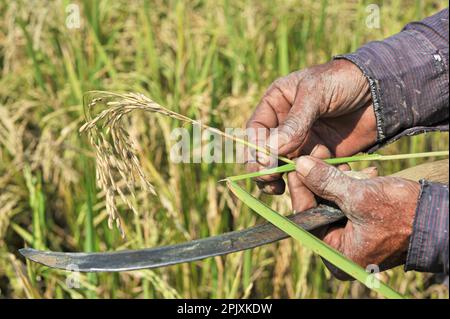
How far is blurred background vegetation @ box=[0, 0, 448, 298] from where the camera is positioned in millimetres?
1665

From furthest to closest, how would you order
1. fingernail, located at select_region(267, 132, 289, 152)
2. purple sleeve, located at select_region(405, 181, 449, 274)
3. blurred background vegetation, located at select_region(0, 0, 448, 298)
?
blurred background vegetation, located at select_region(0, 0, 448, 298), fingernail, located at select_region(267, 132, 289, 152), purple sleeve, located at select_region(405, 181, 449, 274)

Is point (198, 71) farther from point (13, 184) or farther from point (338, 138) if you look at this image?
point (338, 138)

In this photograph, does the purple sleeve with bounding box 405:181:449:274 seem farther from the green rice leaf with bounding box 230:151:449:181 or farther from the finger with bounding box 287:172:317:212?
the finger with bounding box 287:172:317:212

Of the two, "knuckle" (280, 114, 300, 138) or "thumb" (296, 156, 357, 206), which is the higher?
"knuckle" (280, 114, 300, 138)

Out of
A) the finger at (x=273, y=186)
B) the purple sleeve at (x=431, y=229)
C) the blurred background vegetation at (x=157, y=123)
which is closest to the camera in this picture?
the purple sleeve at (x=431, y=229)

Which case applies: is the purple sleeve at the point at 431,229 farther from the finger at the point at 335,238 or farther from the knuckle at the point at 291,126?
the knuckle at the point at 291,126

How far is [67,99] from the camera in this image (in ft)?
6.64

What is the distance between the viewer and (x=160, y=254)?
92 cm

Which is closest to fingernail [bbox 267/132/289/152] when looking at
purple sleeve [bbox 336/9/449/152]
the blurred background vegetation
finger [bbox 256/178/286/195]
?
finger [bbox 256/178/286/195]

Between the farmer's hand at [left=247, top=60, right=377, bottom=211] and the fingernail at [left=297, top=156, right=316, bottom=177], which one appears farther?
the farmer's hand at [left=247, top=60, right=377, bottom=211]

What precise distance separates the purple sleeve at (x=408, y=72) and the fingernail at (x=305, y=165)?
0.28 metres

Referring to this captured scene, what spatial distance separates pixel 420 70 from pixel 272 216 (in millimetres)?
516

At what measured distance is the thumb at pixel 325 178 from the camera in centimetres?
104

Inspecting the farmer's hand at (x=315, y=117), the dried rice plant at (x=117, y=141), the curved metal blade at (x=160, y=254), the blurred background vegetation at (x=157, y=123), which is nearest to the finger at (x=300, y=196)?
the farmer's hand at (x=315, y=117)
